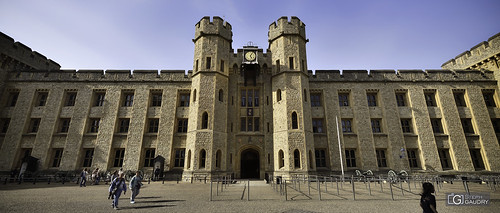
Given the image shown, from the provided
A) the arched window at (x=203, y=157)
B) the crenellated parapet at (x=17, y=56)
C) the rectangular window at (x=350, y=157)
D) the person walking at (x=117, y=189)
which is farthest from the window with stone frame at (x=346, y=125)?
the crenellated parapet at (x=17, y=56)

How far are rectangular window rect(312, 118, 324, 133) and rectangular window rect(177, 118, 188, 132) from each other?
13.3m

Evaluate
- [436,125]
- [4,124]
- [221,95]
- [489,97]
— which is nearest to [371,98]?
[436,125]

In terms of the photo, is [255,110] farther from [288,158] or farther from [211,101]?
[288,158]

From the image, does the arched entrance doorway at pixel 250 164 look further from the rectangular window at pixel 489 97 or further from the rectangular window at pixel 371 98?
the rectangular window at pixel 489 97

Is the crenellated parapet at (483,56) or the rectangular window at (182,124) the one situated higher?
the crenellated parapet at (483,56)

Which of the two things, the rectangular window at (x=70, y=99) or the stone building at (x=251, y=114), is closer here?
the stone building at (x=251, y=114)

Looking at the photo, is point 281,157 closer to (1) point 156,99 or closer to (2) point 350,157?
(2) point 350,157

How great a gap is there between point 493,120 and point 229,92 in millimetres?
27540

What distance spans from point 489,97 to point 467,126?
4602 mm

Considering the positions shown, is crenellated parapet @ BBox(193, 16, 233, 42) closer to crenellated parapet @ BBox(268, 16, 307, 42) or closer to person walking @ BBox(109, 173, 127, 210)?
crenellated parapet @ BBox(268, 16, 307, 42)

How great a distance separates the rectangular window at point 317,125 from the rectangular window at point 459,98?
49.3ft

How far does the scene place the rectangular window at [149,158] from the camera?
19.0 meters

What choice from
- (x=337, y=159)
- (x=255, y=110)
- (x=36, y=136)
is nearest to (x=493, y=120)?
(x=337, y=159)

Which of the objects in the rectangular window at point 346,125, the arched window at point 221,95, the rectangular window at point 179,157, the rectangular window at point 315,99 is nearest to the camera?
the rectangular window at point 179,157
